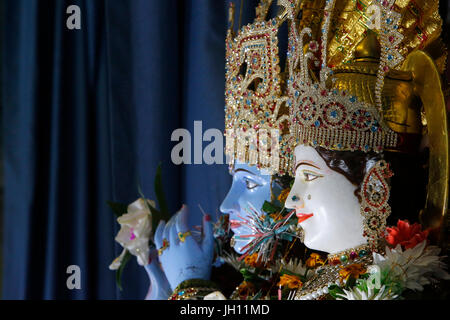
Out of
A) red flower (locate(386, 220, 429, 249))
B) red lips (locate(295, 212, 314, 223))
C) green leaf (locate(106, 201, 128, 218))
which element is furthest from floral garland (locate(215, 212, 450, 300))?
green leaf (locate(106, 201, 128, 218))

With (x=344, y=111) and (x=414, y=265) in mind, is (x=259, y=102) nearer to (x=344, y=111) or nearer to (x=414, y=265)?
(x=344, y=111)

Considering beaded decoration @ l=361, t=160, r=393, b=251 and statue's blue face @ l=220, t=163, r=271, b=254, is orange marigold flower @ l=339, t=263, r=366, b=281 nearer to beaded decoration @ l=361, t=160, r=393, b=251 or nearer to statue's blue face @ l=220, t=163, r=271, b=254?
beaded decoration @ l=361, t=160, r=393, b=251

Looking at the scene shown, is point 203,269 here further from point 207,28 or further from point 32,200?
point 32,200

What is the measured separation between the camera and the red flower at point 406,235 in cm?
94

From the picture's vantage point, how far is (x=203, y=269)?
139cm

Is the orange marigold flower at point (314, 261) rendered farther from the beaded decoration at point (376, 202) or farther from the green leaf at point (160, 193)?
the green leaf at point (160, 193)

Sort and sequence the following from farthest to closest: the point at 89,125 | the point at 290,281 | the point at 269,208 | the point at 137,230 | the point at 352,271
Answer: the point at 89,125, the point at 137,230, the point at 269,208, the point at 290,281, the point at 352,271

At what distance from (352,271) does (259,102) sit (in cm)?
49

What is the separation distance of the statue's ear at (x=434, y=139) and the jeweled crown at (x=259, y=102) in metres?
0.34

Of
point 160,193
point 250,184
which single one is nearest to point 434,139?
point 250,184

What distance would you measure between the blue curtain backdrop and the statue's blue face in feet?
2.01

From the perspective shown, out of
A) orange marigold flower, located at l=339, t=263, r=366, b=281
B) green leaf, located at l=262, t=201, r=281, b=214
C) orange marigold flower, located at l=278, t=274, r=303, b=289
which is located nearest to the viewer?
orange marigold flower, located at l=339, t=263, r=366, b=281

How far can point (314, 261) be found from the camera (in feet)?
3.91

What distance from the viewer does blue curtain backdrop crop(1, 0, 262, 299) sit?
2.10m
